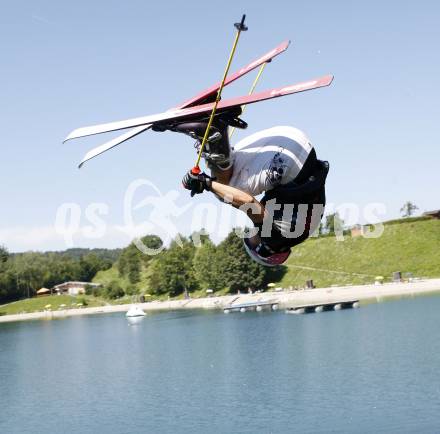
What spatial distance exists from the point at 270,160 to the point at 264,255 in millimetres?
1650

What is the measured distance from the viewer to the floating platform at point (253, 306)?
11575 centimetres

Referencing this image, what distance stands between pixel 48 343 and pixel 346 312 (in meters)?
51.0

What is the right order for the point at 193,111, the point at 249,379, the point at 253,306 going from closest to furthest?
the point at 193,111, the point at 249,379, the point at 253,306

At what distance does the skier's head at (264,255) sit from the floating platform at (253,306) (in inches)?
4206

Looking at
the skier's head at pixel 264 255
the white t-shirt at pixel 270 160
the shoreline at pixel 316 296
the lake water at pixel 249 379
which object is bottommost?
the lake water at pixel 249 379

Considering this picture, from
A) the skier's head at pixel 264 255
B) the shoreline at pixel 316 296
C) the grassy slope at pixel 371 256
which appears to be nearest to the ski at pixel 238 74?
the skier's head at pixel 264 255

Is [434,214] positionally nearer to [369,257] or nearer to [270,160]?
[369,257]

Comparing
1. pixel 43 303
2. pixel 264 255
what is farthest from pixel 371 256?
pixel 264 255

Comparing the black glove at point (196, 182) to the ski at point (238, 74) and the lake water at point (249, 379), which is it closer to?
the ski at point (238, 74)

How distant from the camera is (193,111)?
7383mm

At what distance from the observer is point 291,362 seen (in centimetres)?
5878

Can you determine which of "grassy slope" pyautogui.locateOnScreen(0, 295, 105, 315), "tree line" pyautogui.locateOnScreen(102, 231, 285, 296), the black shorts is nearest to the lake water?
the black shorts

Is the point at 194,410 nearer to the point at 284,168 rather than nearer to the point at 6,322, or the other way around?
the point at 284,168

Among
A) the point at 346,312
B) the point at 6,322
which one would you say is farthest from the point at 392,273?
the point at 6,322
